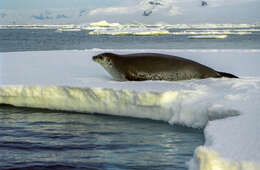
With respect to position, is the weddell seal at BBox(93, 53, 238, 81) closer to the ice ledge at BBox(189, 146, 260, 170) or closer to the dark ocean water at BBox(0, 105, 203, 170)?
the dark ocean water at BBox(0, 105, 203, 170)

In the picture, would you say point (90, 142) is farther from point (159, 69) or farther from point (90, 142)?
point (159, 69)

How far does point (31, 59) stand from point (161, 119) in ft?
16.5

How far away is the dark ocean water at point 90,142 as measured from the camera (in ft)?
13.7

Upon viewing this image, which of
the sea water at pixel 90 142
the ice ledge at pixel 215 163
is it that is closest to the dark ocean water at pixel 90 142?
the sea water at pixel 90 142

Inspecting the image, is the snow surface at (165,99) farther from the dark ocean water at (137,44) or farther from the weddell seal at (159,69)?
the dark ocean water at (137,44)

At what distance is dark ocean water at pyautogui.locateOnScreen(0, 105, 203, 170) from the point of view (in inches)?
165

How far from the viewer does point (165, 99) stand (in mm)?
5633

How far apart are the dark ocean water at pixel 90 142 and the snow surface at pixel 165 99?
170 mm

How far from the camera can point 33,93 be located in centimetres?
651

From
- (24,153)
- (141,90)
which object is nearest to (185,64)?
(141,90)

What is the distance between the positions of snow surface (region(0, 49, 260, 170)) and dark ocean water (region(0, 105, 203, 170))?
17cm

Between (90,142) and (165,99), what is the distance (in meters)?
1.23

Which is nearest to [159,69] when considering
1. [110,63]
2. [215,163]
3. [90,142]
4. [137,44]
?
[110,63]

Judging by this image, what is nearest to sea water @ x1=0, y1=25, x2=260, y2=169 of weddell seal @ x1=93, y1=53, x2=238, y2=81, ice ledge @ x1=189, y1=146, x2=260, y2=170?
ice ledge @ x1=189, y1=146, x2=260, y2=170
